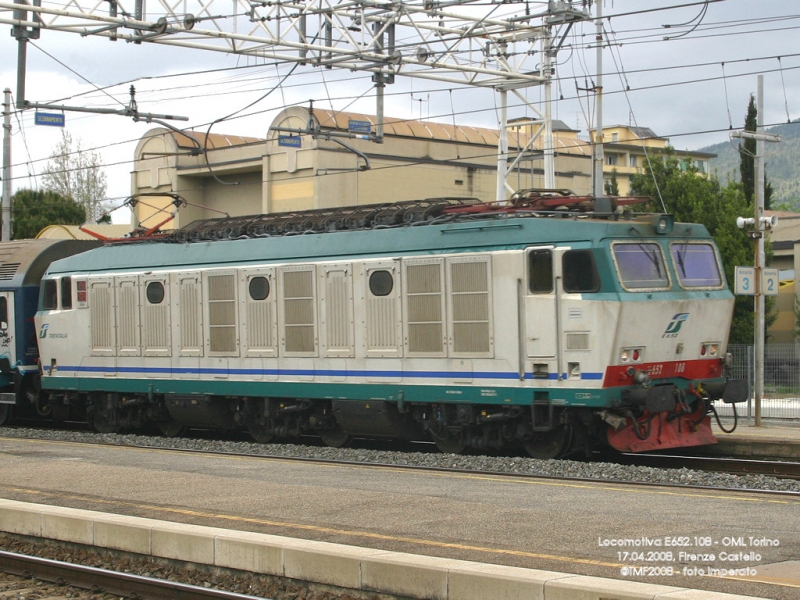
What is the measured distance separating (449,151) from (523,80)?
20.6 meters

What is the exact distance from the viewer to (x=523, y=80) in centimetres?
2570

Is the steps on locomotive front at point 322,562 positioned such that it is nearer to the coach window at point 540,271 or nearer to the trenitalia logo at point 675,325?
the coach window at point 540,271

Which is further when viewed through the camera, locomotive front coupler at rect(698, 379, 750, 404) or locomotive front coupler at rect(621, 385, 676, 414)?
locomotive front coupler at rect(698, 379, 750, 404)

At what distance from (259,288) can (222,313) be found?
3.35ft

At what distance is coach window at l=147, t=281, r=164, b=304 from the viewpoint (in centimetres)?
2006

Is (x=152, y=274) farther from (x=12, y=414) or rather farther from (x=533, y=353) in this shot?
(x=533, y=353)

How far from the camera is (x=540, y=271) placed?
48.7ft

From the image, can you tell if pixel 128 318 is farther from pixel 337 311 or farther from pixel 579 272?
pixel 579 272

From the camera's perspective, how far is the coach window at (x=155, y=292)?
2006 centimetres

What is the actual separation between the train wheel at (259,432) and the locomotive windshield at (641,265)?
7434 millimetres

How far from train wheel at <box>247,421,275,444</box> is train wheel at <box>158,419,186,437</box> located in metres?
2.15

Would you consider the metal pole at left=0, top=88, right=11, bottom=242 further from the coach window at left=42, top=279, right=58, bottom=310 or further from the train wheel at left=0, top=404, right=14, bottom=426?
the coach window at left=42, top=279, right=58, bottom=310

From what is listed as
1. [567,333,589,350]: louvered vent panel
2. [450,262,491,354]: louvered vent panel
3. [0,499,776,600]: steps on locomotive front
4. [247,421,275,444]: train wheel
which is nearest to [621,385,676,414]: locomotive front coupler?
[567,333,589,350]: louvered vent panel

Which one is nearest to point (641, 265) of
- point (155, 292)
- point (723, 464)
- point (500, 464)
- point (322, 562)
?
point (723, 464)
